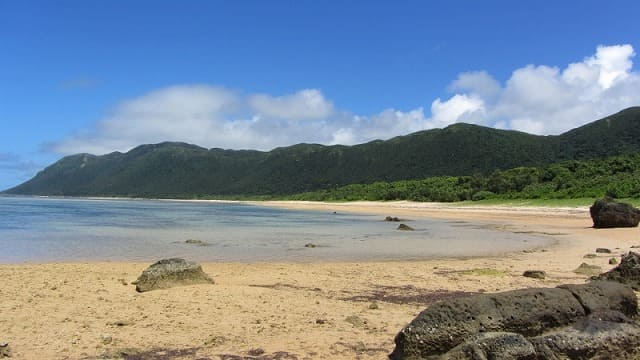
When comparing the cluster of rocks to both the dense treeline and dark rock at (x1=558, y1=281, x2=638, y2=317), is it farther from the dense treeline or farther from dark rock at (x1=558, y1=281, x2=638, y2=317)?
the dense treeline

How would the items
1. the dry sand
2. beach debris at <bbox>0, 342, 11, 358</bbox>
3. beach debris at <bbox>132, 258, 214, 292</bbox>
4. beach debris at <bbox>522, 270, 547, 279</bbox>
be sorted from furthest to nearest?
beach debris at <bbox>522, 270, 547, 279</bbox> < beach debris at <bbox>132, 258, 214, 292</bbox> < the dry sand < beach debris at <bbox>0, 342, 11, 358</bbox>

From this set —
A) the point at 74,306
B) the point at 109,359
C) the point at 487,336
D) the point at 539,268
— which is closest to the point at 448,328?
the point at 487,336

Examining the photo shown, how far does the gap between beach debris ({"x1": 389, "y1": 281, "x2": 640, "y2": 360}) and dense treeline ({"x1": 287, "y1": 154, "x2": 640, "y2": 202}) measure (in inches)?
1804

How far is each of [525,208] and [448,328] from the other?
50.1 m

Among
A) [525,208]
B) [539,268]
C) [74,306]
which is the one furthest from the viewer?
[525,208]

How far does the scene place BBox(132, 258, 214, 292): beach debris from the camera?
468 inches

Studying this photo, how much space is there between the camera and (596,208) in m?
32.2

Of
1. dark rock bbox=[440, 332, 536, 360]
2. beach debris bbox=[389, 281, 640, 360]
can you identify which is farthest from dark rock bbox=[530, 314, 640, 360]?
dark rock bbox=[440, 332, 536, 360]

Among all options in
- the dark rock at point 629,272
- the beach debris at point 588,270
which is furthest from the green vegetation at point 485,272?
the dark rock at point 629,272

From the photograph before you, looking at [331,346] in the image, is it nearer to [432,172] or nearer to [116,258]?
[116,258]

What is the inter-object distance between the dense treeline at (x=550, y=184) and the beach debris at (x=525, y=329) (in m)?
45.8

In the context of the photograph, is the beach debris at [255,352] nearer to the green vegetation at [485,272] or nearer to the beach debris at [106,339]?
the beach debris at [106,339]

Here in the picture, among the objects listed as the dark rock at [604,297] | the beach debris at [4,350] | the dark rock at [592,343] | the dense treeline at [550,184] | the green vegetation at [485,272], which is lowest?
the green vegetation at [485,272]

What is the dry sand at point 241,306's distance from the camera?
26.0ft
